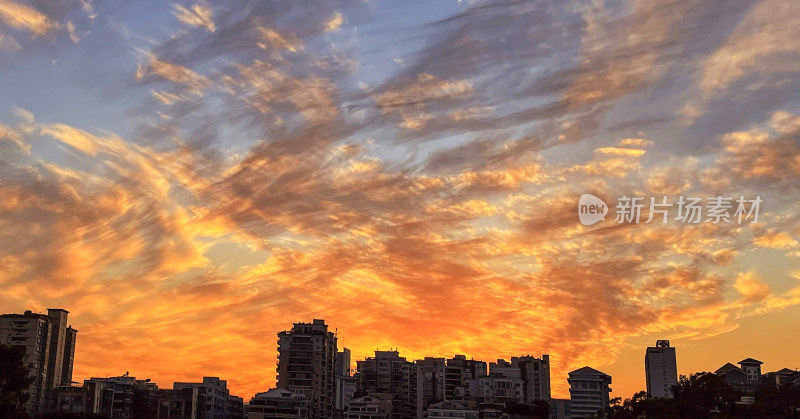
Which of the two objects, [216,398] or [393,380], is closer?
[216,398]

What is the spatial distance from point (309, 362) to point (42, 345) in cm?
4395

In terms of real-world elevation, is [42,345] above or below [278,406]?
above

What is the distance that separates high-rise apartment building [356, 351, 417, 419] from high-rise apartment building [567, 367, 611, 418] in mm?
37498

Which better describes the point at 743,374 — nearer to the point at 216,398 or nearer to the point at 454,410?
the point at 454,410

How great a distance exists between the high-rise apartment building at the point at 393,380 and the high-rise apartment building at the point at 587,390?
123 ft

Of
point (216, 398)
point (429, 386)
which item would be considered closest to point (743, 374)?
point (429, 386)

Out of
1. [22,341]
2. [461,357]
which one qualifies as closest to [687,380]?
[461,357]

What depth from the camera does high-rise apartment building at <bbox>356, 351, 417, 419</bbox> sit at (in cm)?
17325

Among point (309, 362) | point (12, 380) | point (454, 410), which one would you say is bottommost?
point (12, 380)

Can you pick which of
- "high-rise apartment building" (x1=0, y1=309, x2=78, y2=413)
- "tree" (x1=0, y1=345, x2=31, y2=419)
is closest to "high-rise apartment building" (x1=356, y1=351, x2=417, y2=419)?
"high-rise apartment building" (x1=0, y1=309, x2=78, y2=413)

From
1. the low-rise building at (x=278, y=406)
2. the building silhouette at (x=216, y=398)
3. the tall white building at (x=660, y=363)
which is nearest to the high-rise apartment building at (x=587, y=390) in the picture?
the tall white building at (x=660, y=363)

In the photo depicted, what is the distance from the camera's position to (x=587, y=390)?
5748 inches

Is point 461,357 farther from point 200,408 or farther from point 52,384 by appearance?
point 52,384

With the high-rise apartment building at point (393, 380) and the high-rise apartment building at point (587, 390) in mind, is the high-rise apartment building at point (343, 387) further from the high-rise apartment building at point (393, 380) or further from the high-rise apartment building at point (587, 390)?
the high-rise apartment building at point (587, 390)
